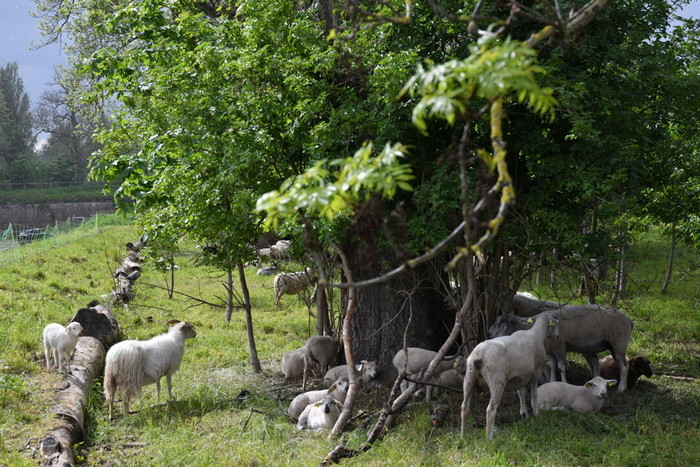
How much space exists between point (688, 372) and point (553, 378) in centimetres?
233

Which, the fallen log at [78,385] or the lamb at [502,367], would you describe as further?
the lamb at [502,367]

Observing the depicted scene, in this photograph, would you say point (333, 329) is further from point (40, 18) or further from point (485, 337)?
point (40, 18)

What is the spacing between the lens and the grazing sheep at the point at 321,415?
7869 millimetres

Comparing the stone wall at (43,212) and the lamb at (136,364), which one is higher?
the stone wall at (43,212)

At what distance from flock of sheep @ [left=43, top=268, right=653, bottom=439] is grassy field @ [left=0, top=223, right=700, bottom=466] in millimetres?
265

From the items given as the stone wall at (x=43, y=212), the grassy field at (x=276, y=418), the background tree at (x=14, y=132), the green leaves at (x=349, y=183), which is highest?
the background tree at (x=14, y=132)

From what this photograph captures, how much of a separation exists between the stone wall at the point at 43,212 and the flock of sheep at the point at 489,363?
42.5 m

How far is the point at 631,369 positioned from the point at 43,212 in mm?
48478

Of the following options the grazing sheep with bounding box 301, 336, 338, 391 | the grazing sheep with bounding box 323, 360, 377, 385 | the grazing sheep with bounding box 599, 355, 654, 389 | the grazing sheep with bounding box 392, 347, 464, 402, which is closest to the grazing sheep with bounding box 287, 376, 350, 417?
the grazing sheep with bounding box 323, 360, 377, 385

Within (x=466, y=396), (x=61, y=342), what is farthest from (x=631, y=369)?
(x=61, y=342)

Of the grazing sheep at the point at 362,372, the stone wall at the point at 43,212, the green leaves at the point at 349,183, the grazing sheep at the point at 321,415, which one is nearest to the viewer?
the green leaves at the point at 349,183

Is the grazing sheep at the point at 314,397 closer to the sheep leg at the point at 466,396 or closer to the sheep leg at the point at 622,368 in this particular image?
the sheep leg at the point at 466,396

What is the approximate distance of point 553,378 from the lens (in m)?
9.55

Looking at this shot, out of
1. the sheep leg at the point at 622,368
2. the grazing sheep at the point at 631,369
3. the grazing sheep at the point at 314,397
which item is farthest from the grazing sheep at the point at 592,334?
the grazing sheep at the point at 314,397
